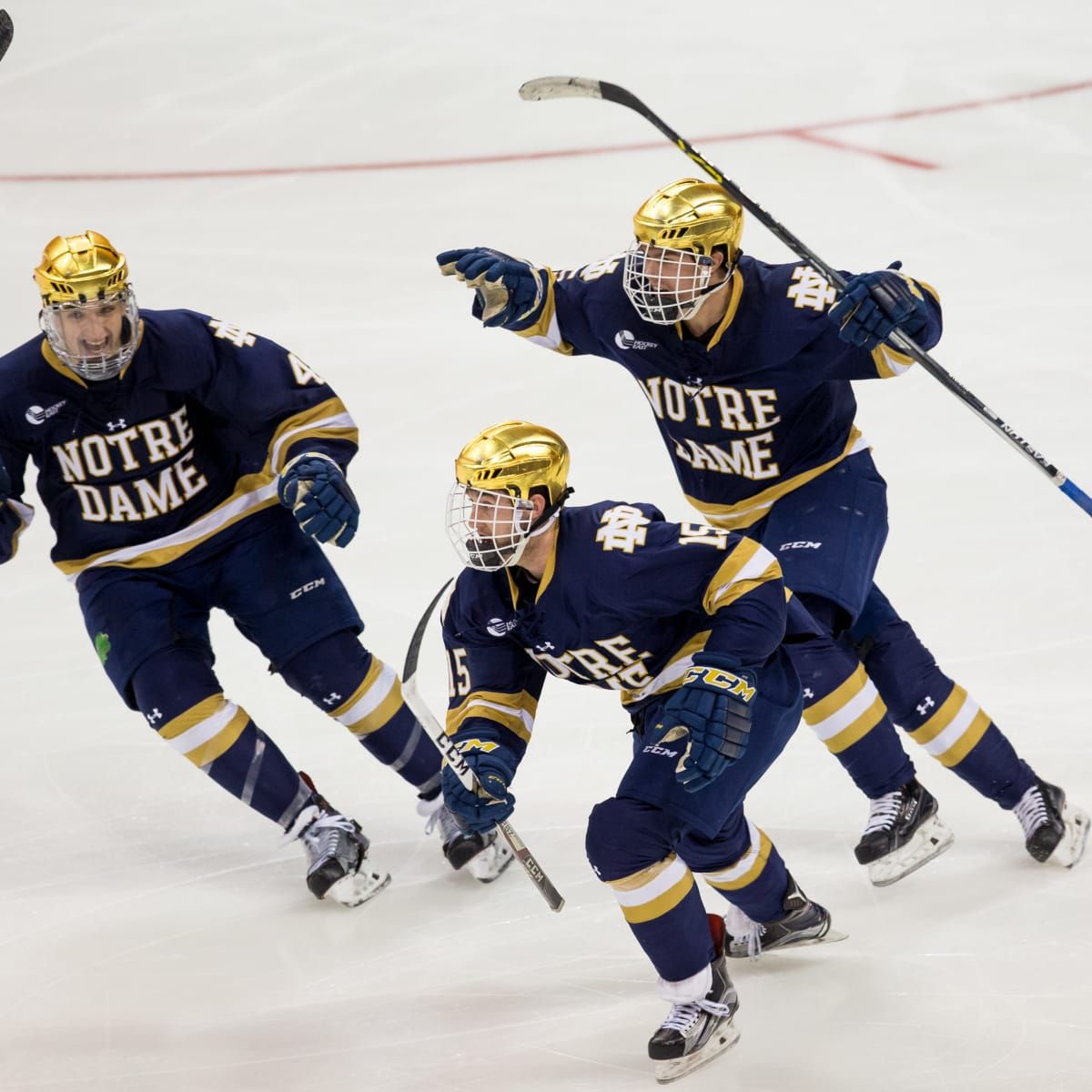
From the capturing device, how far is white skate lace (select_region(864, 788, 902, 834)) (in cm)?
344

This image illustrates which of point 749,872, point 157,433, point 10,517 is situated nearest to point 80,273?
point 157,433

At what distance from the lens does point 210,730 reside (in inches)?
140

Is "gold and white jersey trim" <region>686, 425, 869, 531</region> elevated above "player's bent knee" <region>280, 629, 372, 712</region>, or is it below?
above

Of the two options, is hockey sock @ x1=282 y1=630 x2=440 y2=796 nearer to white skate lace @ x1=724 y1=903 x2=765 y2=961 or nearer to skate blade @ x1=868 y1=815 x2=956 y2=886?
white skate lace @ x1=724 y1=903 x2=765 y2=961

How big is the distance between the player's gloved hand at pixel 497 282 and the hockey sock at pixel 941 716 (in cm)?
97

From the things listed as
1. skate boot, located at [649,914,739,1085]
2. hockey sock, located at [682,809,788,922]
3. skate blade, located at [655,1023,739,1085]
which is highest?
hockey sock, located at [682,809,788,922]

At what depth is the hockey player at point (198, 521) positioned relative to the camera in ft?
11.5

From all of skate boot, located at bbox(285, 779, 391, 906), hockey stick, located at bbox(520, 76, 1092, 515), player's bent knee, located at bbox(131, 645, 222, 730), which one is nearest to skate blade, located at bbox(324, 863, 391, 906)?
skate boot, located at bbox(285, 779, 391, 906)

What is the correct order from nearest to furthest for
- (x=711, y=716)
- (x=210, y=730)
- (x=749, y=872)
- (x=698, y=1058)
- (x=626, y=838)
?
(x=711, y=716) → (x=626, y=838) → (x=698, y=1058) → (x=749, y=872) → (x=210, y=730)

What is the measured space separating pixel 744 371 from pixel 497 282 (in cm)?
53

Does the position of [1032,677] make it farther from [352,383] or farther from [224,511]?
[352,383]

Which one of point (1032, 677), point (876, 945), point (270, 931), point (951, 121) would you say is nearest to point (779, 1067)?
point (876, 945)

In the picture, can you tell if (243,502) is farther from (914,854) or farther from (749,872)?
(914,854)

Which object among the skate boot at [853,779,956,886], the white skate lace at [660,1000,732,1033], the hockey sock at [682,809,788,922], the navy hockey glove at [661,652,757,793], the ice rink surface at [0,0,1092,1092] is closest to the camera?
the navy hockey glove at [661,652,757,793]
